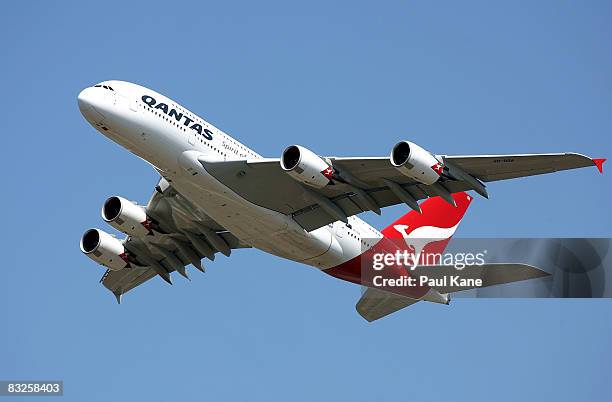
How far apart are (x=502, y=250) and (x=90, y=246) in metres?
16.5

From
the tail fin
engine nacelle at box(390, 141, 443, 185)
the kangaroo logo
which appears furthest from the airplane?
the tail fin

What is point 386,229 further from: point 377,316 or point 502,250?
point 502,250

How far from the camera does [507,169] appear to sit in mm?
36656

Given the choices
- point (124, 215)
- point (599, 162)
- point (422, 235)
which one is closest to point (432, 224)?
point (422, 235)

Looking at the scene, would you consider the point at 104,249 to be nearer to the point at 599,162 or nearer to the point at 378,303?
the point at 378,303

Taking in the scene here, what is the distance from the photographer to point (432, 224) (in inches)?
1881

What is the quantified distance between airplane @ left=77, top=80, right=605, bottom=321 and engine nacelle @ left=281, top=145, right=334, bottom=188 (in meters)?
0.03

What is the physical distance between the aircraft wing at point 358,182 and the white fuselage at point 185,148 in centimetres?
48

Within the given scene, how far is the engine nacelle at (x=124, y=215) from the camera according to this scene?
142ft

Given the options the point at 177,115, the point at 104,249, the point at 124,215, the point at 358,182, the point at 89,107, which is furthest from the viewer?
the point at 104,249

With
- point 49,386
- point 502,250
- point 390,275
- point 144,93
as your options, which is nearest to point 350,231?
point 390,275

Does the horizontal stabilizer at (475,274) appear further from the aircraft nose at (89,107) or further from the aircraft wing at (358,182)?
the aircraft nose at (89,107)

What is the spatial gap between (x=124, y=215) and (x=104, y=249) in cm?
277

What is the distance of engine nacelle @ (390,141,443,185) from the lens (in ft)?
118
